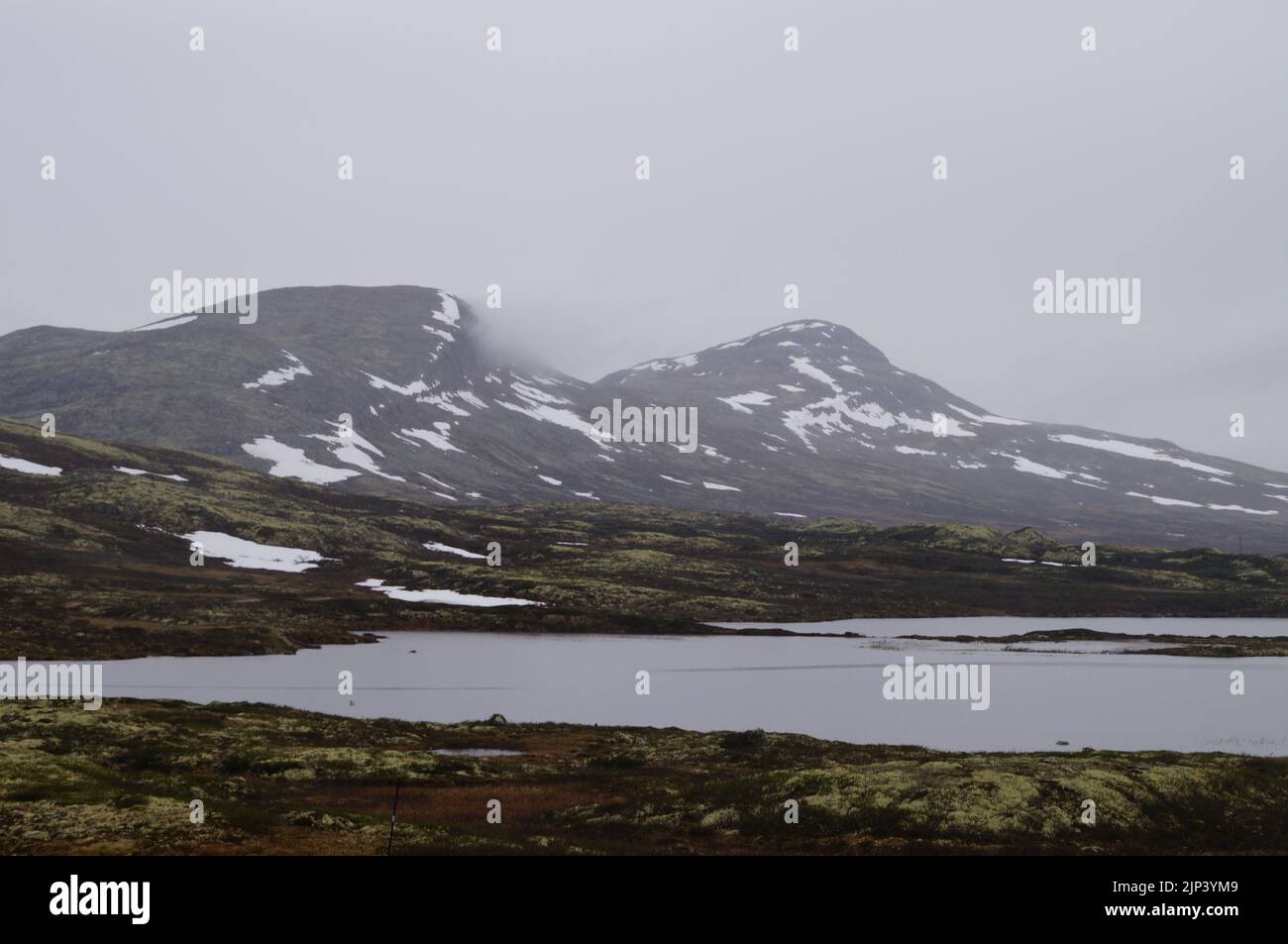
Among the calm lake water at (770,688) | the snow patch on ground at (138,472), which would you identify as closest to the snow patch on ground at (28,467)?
the snow patch on ground at (138,472)

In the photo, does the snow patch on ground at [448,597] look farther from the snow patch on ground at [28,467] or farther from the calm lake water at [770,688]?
the snow patch on ground at [28,467]

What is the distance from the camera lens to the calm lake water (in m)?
60.1

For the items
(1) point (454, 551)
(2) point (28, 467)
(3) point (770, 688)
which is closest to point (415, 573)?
(1) point (454, 551)

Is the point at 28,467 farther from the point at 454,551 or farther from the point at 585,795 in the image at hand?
the point at 585,795

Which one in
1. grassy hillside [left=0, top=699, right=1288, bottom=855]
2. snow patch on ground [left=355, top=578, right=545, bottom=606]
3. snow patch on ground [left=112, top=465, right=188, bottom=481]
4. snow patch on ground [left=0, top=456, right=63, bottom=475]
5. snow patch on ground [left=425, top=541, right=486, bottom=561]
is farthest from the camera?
snow patch on ground [left=112, top=465, right=188, bottom=481]

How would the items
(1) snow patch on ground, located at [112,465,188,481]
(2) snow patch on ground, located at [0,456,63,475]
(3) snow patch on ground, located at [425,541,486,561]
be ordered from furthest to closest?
(1) snow patch on ground, located at [112,465,188,481]
(2) snow patch on ground, located at [0,456,63,475]
(3) snow patch on ground, located at [425,541,486,561]

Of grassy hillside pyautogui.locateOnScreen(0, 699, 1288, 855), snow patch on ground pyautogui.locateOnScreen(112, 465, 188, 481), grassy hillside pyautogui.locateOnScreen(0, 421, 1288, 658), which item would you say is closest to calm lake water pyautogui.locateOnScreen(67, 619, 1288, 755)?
grassy hillside pyautogui.locateOnScreen(0, 699, 1288, 855)

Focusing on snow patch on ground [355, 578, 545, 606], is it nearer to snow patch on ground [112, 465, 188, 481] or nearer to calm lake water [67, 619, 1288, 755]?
calm lake water [67, 619, 1288, 755]

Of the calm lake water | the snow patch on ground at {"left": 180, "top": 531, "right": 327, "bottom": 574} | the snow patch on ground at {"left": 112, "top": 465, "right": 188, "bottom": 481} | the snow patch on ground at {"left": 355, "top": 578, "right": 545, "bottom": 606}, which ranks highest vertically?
the snow patch on ground at {"left": 112, "top": 465, "right": 188, "bottom": 481}

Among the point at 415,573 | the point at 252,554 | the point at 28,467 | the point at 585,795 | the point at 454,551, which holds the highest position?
the point at 28,467

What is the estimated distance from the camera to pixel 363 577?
5305 inches

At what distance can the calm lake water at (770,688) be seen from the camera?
60.1 metres

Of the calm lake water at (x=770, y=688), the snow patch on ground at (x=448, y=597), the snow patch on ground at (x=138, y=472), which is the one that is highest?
the snow patch on ground at (x=138, y=472)

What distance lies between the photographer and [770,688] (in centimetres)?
7544
